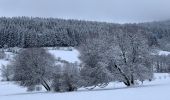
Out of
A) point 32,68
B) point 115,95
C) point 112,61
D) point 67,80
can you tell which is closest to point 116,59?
point 112,61

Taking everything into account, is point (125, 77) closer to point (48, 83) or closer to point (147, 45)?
point (147, 45)

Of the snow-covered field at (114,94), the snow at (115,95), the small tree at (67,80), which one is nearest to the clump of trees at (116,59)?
the small tree at (67,80)

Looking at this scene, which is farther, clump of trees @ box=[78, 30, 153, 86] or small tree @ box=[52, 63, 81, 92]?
small tree @ box=[52, 63, 81, 92]

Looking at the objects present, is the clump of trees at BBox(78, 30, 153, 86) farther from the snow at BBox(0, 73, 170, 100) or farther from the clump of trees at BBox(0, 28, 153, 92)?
the snow at BBox(0, 73, 170, 100)

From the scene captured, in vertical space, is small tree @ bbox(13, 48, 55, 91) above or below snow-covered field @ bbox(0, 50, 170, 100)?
above

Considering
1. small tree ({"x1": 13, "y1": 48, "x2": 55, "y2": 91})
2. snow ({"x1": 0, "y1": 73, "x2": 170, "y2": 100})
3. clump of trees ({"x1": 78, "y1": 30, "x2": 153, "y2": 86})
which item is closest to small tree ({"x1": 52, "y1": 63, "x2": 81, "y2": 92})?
clump of trees ({"x1": 78, "y1": 30, "x2": 153, "y2": 86})

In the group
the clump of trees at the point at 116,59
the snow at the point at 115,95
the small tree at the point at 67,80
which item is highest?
the clump of trees at the point at 116,59

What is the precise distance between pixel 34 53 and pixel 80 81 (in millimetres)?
12391

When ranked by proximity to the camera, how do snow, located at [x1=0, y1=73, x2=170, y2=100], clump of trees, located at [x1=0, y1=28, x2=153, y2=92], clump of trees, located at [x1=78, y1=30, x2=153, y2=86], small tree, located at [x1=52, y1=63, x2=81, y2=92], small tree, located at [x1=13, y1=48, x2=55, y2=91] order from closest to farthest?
1. snow, located at [x1=0, y1=73, x2=170, y2=100]
2. clump of trees, located at [x1=78, y1=30, x2=153, y2=86]
3. clump of trees, located at [x1=0, y1=28, x2=153, y2=92]
4. small tree, located at [x1=52, y1=63, x2=81, y2=92]
5. small tree, located at [x1=13, y1=48, x2=55, y2=91]

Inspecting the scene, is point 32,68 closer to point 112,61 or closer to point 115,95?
point 112,61

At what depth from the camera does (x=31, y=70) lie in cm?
6062

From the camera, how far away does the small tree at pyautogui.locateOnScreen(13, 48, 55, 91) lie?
60375mm

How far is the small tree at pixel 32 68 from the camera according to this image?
60375mm

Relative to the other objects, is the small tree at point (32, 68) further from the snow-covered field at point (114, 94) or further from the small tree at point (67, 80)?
the snow-covered field at point (114, 94)
